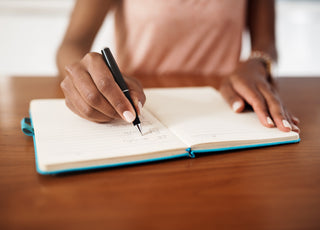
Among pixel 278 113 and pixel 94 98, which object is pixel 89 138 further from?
pixel 278 113

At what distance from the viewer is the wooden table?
326 mm

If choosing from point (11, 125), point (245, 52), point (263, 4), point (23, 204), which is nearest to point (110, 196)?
point (23, 204)

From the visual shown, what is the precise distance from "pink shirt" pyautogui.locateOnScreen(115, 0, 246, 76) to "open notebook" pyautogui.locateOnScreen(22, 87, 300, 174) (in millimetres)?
536

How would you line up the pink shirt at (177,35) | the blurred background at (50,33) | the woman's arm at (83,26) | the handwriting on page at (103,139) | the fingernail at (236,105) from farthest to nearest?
1. the blurred background at (50,33)
2. the pink shirt at (177,35)
3. the woman's arm at (83,26)
4. the fingernail at (236,105)
5. the handwriting on page at (103,139)

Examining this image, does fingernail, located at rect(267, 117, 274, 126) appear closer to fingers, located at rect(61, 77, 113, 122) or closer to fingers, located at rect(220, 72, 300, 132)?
fingers, located at rect(220, 72, 300, 132)

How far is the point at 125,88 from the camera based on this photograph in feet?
1.75

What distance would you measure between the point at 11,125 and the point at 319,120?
2.10 ft

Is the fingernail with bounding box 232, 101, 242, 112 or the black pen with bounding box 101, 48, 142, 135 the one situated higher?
the black pen with bounding box 101, 48, 142, 135

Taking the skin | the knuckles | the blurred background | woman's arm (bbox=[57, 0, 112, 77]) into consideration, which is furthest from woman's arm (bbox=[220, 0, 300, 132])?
the blurred background

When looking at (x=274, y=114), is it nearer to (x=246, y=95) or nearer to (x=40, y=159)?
(x=246, y=95)

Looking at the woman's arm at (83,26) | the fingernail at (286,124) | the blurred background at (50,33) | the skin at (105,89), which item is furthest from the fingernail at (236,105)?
the blurred background at (50,33)

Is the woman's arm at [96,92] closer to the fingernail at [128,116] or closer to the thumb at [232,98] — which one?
the fingernail at [128,116]

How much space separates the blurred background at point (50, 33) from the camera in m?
2.20

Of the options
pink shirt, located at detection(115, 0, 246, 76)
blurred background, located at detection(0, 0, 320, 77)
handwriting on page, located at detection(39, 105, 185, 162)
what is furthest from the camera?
blurred background, located at detection(0, 0, 320, 77)
